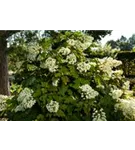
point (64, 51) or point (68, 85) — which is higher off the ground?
point (64, 51)

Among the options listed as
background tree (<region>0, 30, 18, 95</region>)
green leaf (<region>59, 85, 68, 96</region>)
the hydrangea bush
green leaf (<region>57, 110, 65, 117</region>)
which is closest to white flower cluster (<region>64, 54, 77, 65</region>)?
the hydrangea bush

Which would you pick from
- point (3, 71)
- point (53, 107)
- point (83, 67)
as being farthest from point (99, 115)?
point (3, 71)

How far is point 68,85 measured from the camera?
97.3 inches

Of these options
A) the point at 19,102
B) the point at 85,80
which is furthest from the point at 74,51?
the point at 19,102

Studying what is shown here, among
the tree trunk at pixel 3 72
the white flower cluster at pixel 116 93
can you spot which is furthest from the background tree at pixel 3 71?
the white flower cluster at pixel 116 93

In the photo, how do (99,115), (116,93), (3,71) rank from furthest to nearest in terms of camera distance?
(3,71) → (116,93) → (99,115)

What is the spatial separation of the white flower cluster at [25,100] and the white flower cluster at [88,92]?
41 centimetres

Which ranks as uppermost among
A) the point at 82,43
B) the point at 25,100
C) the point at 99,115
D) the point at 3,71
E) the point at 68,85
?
the point at 82,43

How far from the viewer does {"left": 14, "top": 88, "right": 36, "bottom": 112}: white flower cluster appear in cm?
232

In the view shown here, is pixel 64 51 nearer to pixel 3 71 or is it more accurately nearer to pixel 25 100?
pixel 25 100

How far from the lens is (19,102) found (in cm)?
248

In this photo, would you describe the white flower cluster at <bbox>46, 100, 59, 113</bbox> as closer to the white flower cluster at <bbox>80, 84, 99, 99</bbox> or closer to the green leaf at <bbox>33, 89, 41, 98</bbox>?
the green leaf at <bbox>33, 89, 41, 98</bbox>

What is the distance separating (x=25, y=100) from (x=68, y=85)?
0.38m
